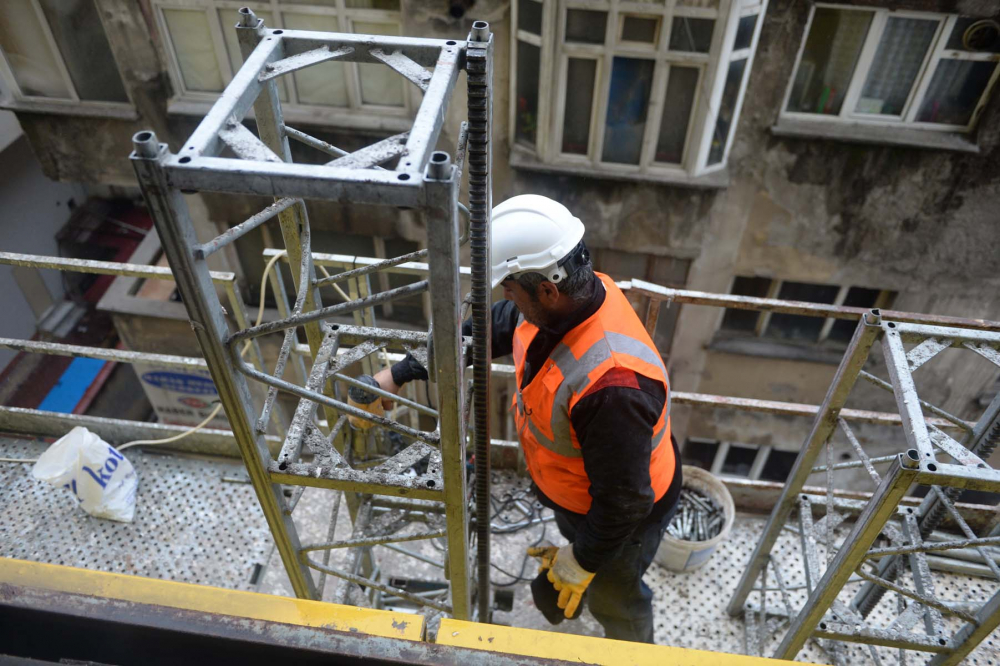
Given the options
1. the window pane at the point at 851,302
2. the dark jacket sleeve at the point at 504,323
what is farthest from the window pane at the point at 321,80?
the window pane at the point at 851,302

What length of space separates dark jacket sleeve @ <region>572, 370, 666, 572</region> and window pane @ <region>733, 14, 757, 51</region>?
16.1 feet

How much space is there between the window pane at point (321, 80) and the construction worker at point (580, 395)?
5330 millimetres

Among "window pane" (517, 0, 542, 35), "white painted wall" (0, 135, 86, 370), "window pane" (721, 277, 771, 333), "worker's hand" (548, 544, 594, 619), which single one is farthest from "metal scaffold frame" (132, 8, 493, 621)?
"white painted wall" (0, 135, 86, 370)

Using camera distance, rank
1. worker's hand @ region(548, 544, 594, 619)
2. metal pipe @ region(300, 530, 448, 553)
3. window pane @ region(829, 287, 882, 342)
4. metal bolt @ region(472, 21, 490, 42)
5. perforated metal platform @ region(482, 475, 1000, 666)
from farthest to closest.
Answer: window pane @ region(829, 287, 882, 342) → perforated metal platform @ region(482, 475, 1000, 666) → worker's hand @ region(548, 544, 594, 619) → metal pipe @ region(300, 530, 448, 553) → metal bolt @ region(472, 21, 490, 42)

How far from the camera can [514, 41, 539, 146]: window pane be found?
22.7 ft

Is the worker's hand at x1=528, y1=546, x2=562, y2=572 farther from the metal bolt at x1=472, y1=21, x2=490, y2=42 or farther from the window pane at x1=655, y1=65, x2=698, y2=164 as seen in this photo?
the window pane at x1=655, y1=65, x2=698, y2=164

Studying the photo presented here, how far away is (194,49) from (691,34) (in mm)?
5445

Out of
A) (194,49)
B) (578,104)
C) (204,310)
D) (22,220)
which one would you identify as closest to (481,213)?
(204,310)

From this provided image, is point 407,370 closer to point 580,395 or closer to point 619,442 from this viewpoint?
point 580,395

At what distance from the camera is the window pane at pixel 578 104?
6.89 metres

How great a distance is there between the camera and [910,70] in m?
6.91

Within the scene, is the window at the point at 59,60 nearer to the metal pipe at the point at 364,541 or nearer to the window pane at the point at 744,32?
the window pane at the point at 744,32

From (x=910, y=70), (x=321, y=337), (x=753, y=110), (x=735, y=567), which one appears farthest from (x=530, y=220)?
(x=910, y=70)

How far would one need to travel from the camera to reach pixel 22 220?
1204cm
